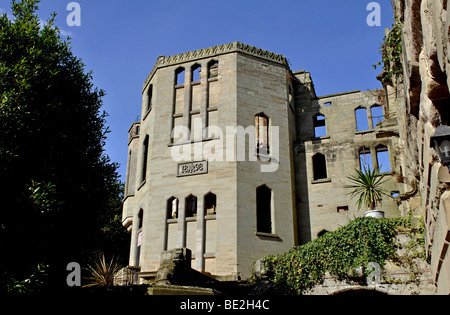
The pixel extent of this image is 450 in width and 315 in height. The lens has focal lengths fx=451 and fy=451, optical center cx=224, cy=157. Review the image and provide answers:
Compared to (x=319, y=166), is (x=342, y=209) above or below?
below

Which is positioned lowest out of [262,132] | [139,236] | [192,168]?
[139,236]

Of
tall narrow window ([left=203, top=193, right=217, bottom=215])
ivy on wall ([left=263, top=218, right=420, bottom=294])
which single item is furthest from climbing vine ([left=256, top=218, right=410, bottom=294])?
tall narrow window ([left=203, top=193, right=217, bottom=215])

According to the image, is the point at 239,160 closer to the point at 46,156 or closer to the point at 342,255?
the point at 342,255

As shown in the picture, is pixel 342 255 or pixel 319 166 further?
pixel 319 166

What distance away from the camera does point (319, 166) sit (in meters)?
23.6

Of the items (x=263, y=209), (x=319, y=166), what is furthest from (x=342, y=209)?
(x=263, y=209)

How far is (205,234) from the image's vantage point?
62.0 ft

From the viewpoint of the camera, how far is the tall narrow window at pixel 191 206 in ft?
65.1

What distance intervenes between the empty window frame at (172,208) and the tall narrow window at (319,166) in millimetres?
7108

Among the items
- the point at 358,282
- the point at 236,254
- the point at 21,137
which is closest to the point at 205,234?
the point at 236,254

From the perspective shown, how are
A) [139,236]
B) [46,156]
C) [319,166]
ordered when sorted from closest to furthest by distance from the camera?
[46,156], [139,236], [319,166]

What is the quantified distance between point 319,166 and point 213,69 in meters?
7.43

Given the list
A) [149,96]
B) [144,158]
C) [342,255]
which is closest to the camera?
[342,255]

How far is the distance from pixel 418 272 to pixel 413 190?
7.60ft
